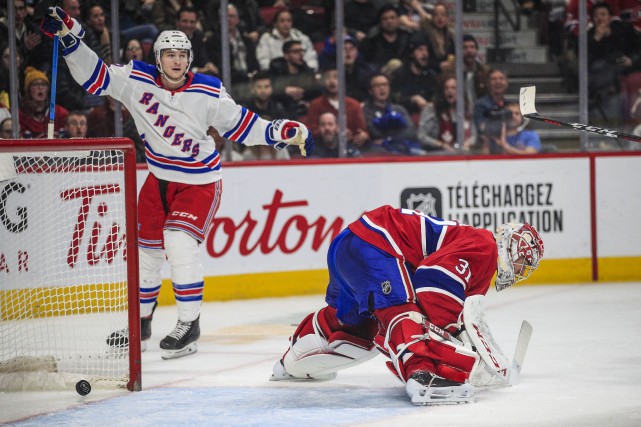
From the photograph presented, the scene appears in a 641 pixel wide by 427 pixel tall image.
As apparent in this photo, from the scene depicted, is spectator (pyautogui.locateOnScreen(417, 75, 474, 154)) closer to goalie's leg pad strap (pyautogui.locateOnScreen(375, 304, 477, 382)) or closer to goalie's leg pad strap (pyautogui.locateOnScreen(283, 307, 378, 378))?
goalie's leg pad strap (pyautogui.locateOnScreen(283, 307, 378, 378))

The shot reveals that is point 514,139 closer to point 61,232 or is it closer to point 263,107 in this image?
point 263,107

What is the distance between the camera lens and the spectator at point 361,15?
675 centimetres

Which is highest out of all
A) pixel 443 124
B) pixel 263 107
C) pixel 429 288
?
pixel 263 107

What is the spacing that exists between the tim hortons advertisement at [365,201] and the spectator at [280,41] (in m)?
0.67

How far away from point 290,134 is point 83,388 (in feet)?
5.15

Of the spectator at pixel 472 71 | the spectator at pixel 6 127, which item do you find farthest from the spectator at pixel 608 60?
the spectator at pixel 6 127

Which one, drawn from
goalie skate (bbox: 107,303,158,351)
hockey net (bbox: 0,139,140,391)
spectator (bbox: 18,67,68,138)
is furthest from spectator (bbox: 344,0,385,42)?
goalie skate (bbox: 107,303,158,351)

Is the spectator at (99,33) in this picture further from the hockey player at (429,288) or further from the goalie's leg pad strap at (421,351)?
the goalie's leg pad strap at (421,351)

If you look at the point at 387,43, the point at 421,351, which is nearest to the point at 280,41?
the point at 387,43

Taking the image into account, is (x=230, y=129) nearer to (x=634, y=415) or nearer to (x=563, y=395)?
(x=563, y=395)

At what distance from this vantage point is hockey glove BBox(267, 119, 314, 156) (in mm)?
4730

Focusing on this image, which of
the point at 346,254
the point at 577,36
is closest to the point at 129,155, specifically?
the point at 346,254

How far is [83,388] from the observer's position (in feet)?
12.0

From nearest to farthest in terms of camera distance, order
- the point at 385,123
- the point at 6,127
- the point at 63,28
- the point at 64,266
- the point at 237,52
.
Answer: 1. the point at 63,28
2. the point at 64,266
3. the point at 6,127
4. the point at 237,52
5. the point at 385,123
